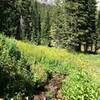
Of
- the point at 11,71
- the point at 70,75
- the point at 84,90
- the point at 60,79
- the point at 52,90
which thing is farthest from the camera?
the point at 60,79

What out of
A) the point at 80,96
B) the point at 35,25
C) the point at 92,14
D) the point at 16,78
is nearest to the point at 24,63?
the point at 16,78

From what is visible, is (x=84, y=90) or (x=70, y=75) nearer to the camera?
(x=84, y=90)

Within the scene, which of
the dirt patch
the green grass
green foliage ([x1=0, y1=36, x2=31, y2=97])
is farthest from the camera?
the dirt patch

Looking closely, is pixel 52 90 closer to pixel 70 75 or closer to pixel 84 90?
pixel 70 75

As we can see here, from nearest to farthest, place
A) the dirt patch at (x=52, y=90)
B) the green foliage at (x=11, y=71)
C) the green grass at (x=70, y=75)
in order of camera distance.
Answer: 1. the green grass at (x=70, y=75)
2. the green foliage at (x=11, y=71)
3. the dirt patch at (x=52, y=90)

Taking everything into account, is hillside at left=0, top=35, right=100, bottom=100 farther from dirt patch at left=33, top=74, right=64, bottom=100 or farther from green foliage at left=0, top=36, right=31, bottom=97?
green foliage at left=0, top=36, right=31, bottom=97

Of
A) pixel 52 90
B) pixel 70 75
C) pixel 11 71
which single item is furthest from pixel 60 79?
pixel 11 71

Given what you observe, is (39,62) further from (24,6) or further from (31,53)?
(24,6)

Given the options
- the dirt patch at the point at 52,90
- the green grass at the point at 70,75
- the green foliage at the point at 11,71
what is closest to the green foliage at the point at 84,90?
the green grass at the point at 70,75

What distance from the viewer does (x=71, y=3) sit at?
172ft

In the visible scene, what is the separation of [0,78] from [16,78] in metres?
1.13

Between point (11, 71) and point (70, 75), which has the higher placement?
point (11, 71)

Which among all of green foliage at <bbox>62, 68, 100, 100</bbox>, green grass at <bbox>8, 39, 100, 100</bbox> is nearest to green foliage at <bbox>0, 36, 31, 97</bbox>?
green grass at <bbox>8, 39, 100, 100</bbox>

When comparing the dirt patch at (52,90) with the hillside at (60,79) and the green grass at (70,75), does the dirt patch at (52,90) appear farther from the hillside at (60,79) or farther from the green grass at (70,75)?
the green grass at (70,75)
